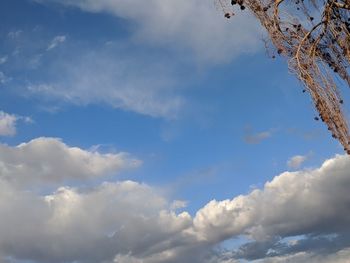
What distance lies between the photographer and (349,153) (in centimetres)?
1201

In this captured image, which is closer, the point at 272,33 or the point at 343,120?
the point at 343,120

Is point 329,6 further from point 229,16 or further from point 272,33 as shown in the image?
point 229,16

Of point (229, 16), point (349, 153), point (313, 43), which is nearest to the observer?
point (349, 153)

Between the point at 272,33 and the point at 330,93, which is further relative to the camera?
the point at 272,33

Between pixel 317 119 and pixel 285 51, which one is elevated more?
pixel 285 51

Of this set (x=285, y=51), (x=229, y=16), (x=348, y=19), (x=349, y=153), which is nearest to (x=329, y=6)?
(x=348, y=19)

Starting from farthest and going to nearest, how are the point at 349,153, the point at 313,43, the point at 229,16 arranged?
the point at 313,43, the point at 229,16, the point at 349,153

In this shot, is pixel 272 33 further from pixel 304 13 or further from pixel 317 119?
pixel 317 119

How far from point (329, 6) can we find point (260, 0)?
1.69 m

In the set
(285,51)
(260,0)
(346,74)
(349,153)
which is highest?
(260,0)

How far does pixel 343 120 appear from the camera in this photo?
Answer: 1256 centimetres

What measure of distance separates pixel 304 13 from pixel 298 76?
66.8 inches

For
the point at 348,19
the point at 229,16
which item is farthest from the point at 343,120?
the point at 229,16

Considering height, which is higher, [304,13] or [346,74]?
[304,13]
